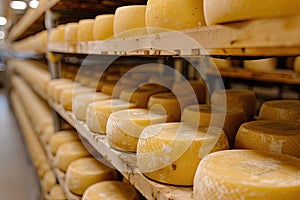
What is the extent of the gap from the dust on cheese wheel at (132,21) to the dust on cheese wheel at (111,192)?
64 cm

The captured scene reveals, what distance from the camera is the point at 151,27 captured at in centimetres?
87

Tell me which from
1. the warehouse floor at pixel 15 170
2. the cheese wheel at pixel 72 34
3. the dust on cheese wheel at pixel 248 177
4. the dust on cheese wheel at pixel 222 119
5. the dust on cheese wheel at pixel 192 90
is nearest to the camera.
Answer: the dust on cheese wheel at pixel 248 177

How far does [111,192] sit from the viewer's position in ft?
4.22

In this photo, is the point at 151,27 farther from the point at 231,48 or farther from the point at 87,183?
the point at 87,183

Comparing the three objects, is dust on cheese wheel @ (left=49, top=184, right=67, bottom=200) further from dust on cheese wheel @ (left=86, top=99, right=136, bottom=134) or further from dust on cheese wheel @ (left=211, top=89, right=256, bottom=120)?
dust on cheese wheel @ (left=211, top=89, right=256, bottom=120)

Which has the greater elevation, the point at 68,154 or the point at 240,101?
the point at 240,101

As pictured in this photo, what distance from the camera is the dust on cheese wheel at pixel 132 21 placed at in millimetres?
1042

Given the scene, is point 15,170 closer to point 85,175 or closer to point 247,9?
point 85,175

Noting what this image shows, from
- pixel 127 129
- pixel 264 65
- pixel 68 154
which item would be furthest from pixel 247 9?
pixel 264 65

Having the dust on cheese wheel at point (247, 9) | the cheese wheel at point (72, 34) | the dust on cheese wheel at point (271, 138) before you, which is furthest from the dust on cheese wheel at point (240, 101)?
the cheese wheel at point (72, 34)

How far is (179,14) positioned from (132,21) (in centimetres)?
31

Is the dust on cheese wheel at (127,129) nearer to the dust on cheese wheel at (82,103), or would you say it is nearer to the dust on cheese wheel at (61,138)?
the dust on cheese wheel at (82,103)

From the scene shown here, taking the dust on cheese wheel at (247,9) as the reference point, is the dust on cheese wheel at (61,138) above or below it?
below

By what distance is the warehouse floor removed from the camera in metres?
2.79
